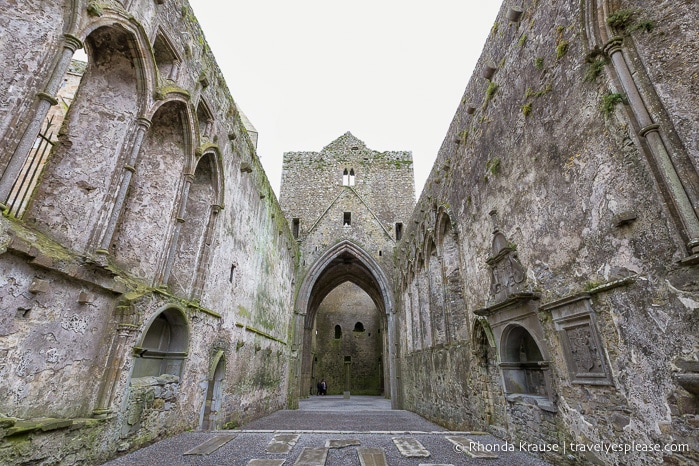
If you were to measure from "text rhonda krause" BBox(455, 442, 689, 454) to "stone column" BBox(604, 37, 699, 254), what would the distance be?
1.67m

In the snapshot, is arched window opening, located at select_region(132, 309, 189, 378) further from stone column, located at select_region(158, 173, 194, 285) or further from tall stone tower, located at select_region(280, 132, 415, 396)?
tall stone tower, located at select_region(280, 132, 415, 396)

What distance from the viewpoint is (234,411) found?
7.80 metres

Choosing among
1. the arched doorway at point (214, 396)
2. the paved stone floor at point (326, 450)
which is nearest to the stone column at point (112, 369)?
the paved stone floor at point (326, 450)

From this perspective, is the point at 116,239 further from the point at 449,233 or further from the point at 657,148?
the point at 449,233

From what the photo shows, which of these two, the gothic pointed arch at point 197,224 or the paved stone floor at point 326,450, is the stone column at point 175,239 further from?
the paved stone floor at point 326,450

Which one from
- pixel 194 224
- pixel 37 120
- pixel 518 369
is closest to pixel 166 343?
pixel 194 224

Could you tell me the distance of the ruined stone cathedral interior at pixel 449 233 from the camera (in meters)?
2.99

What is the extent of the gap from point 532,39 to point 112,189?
6.34m

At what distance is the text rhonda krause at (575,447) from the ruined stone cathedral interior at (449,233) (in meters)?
0.06

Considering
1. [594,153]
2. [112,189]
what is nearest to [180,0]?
[112,189]

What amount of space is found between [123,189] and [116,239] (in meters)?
1.01

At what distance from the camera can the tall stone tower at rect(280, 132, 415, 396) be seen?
1656 centimetres

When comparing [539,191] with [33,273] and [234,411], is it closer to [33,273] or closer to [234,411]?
[33,273]

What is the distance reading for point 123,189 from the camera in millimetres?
4414
